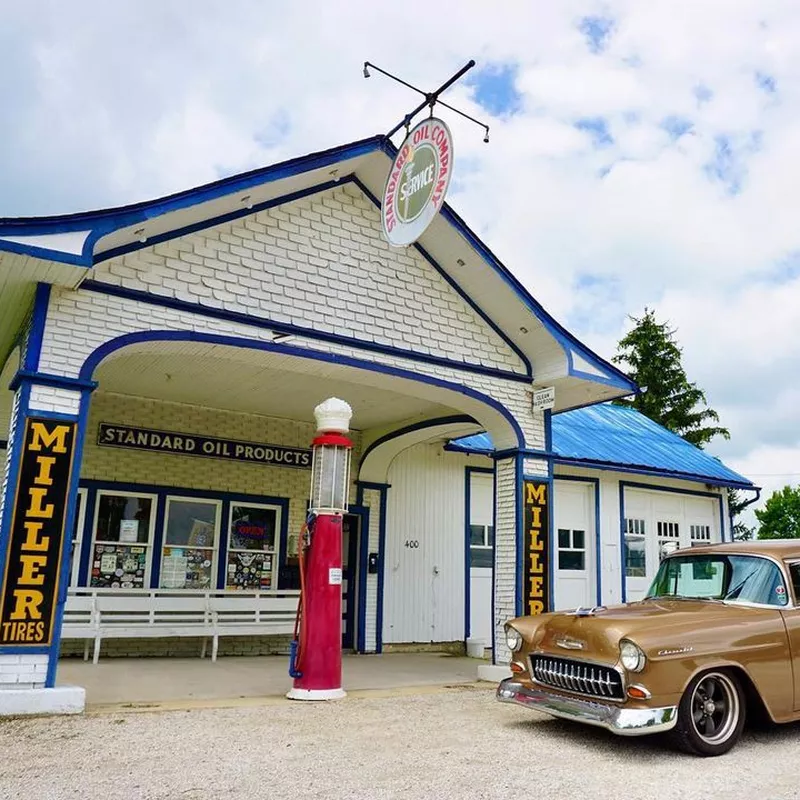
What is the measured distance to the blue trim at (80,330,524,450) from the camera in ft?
24.3

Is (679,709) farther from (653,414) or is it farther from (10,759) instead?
(653,414)

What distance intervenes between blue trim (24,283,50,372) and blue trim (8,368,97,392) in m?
0.06

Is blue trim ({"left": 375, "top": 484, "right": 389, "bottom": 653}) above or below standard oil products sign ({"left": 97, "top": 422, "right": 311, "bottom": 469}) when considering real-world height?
below

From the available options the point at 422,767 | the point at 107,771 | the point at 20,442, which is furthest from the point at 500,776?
the point at 20,442

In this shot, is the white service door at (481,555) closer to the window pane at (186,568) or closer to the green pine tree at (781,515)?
the window pane at (186,568)

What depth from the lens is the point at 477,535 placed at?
1440 cm

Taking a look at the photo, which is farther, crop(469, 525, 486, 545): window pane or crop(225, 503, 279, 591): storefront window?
crop(469, 525, 486, 545): window pane

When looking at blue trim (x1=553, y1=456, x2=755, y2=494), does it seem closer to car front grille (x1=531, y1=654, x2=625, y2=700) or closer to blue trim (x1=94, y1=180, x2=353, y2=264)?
→ blue trim (x1=94, y1=180, x2=353, y2=264)

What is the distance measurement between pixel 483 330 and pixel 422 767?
5927 mm

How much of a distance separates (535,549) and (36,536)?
579 centimetres

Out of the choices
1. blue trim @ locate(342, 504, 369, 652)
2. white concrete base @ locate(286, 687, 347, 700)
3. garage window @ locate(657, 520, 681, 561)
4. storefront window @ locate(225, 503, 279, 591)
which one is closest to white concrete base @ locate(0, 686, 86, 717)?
white concrete base @ locate(286, 687, 347, 700)

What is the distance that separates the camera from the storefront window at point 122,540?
11195 millimetres

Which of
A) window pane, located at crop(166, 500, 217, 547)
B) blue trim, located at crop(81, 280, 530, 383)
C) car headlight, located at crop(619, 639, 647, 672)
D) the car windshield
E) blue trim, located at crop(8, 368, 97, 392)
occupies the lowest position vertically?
car headlight, located at crop(619, 639, 647, 672)

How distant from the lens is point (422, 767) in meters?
5.30
